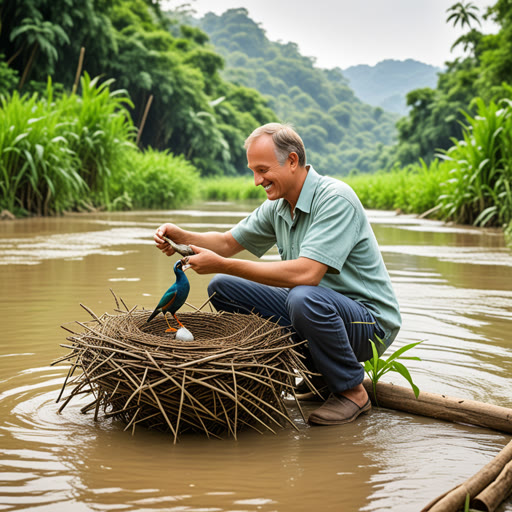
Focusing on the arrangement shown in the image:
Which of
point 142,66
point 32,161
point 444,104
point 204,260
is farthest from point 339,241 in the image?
point 444,104

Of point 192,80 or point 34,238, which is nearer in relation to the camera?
point 34,238

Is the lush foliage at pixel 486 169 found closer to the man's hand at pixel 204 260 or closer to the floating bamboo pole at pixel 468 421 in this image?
the floating bamboo pole at pixel 468 421

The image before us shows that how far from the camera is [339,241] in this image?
2.58 m

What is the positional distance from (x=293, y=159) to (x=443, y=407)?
1095mm

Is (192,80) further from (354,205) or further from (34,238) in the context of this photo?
(354,205)

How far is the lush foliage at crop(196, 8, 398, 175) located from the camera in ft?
305

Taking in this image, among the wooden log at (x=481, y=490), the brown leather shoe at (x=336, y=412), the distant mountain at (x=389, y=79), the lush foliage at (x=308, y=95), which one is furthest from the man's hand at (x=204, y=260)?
the distant mountain at (x=389, y=79)

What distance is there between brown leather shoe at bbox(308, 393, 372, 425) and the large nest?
0.13m

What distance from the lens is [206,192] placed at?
102 feet

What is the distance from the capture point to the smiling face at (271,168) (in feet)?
8.63

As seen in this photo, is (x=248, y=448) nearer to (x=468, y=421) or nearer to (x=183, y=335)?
(x=183, y=335)

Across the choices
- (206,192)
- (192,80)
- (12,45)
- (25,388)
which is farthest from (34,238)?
(192,80)

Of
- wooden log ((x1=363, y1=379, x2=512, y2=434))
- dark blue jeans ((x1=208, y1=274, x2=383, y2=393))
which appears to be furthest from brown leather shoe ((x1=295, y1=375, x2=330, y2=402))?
wooden log ((x1=363, y1=379, x2=512, y2=434))

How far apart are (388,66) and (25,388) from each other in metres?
204
